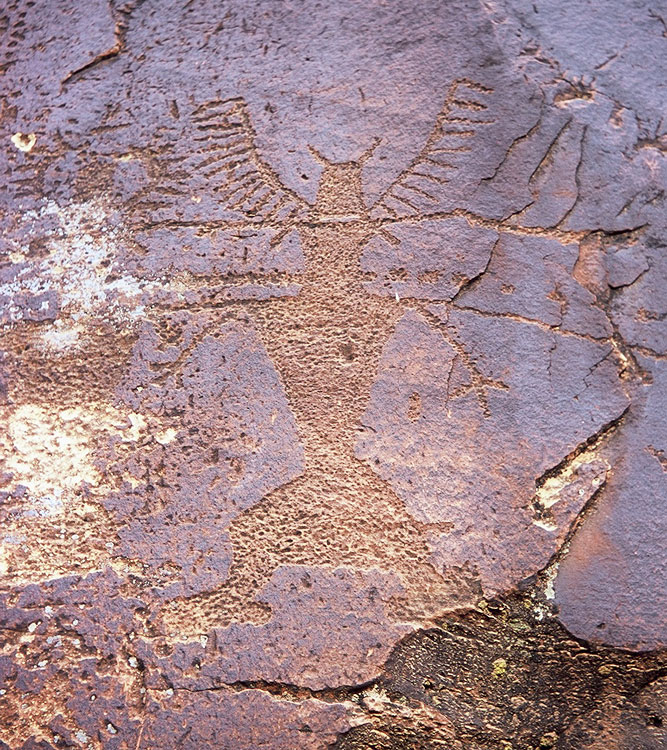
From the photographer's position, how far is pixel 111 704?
128 cm

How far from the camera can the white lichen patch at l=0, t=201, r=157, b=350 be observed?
4.42 feet

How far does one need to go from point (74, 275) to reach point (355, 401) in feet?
2.01

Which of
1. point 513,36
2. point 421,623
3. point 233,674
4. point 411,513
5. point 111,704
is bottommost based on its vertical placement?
point 111,704

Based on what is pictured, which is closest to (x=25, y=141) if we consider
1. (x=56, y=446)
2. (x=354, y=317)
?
(x=56, y=446)

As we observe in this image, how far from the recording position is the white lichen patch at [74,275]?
1346 millimetres

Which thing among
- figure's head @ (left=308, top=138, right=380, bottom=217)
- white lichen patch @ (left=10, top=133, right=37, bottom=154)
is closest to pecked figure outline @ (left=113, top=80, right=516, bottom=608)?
figure's head @ (left=308, top=138, right=380, bottom=217)

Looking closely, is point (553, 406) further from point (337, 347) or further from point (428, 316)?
point (337, 347)

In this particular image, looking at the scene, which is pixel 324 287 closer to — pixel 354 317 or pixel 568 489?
pixel 354 317

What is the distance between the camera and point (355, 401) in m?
1.26

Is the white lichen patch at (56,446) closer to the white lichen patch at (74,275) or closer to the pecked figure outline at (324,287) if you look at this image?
the white lichen patch at (74,275)

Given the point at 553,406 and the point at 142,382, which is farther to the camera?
the point at 142,382

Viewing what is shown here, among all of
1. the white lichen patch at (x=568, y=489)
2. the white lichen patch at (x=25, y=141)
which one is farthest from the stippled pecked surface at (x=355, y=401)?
the white lichen patch at (x=25, y=141)

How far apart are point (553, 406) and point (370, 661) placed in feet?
1.82

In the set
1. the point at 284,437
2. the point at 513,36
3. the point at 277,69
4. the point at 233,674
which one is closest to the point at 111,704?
the point at 233,674
